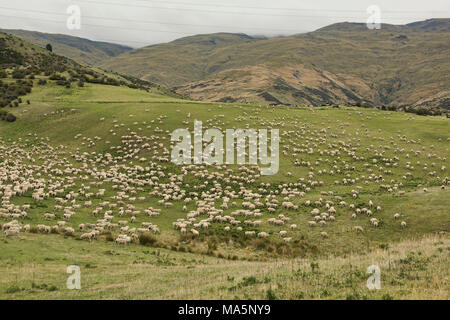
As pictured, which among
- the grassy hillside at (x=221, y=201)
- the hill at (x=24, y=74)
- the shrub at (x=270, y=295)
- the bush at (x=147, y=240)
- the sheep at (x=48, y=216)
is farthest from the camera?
the hill at (x=24, y=74)

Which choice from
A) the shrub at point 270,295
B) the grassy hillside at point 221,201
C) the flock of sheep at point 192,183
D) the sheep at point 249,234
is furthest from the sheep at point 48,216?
the shrub at point 270,295

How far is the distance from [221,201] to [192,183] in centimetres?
577

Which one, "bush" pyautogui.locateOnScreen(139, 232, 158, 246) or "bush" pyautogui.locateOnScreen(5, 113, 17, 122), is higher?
"bush" pyautogui.locateOnScreen(5, 113, 17, 122)

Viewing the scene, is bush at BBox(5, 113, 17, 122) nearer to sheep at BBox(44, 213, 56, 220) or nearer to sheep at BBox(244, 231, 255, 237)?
sheep at BBox(44, 213, 56, 220)

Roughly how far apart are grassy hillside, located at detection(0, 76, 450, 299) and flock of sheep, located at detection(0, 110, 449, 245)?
216mm

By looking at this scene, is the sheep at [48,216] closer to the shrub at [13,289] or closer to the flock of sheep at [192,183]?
the flock of sheep at [192,183]

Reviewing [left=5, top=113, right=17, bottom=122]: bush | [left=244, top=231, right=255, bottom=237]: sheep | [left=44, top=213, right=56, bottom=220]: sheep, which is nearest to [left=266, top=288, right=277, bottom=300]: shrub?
[left=244, top=231, right=255, bottom=237]: sheep

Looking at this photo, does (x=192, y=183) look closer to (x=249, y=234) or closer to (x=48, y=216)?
(x=249, y=234)

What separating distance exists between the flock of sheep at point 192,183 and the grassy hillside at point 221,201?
8.5 inches

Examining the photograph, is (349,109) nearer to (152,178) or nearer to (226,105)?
(226,105)

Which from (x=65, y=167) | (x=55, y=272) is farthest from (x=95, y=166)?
(x=55, y=272)

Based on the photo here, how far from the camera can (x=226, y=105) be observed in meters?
71.9

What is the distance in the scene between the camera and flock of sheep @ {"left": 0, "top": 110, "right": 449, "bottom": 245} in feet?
95.3

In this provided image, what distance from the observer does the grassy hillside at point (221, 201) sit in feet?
53.9
